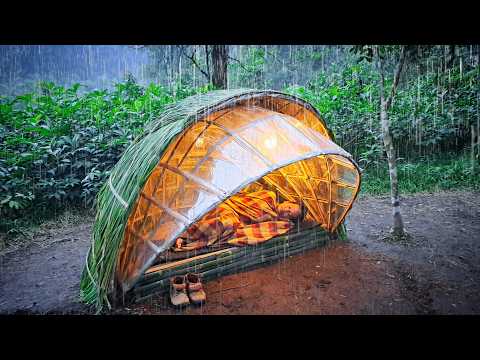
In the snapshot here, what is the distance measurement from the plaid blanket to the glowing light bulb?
3.75ft

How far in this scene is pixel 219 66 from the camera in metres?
6.80

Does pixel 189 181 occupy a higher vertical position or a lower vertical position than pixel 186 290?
higher

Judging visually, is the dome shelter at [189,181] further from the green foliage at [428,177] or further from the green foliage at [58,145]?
the green foliage at [428,177]

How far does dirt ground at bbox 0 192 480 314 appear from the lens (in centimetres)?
292

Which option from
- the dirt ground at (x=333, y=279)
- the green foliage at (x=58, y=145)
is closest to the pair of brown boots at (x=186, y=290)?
the dirt ground at (x=333, y=279)

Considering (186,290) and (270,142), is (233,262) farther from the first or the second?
(270,142)

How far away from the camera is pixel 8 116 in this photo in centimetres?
544

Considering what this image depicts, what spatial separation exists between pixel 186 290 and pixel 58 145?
4210 millimetres

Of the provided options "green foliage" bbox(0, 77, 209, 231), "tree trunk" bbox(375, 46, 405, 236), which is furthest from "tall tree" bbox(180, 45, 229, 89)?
"tree trunk" bbox(375, 46, 405, 236)

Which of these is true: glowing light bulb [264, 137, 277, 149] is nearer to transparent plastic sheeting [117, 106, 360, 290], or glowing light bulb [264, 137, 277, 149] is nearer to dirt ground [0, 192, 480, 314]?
transparent plastic sheeting [117, 106, 360, 290]

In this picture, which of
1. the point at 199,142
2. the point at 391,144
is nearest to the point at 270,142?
the point at 199,142

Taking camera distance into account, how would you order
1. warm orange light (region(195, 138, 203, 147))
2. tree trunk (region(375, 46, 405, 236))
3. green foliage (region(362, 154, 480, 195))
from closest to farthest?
warm orange light (region(195, 138, 203, 147)) → tree trunk (region(375, 46, 405, 236)) → green foliage (region(362, 154, 480, 195))

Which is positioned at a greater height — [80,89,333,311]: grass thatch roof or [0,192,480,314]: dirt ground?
[80,89,333,311]: grass thatch roof

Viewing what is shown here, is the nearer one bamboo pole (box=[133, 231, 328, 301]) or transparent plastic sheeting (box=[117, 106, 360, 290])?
transparent plastic sheeting (box=[117, 106, 360, 290])
